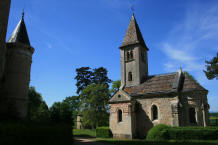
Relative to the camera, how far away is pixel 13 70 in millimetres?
16516

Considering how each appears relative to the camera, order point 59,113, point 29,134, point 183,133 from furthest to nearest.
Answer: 1. point 59,113
2. point 183,133
3. point 29,134

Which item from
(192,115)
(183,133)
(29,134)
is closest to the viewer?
(29,134)

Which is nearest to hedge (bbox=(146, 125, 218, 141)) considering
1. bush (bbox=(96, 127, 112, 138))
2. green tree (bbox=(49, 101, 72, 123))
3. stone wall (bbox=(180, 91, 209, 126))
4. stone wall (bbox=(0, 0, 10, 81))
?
stone wall (bbox=(180, 91, 209, 126))

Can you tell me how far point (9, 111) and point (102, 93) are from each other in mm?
19009

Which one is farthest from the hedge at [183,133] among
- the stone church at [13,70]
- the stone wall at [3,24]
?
the stone wall at [3,24]

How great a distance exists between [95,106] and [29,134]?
77.0 feet

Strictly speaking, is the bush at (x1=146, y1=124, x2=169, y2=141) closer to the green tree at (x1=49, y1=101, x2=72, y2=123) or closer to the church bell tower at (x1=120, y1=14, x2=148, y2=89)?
the church bell tower at (x1=120, y1=14, x2=148, y2=89)

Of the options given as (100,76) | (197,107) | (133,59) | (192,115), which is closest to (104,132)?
(192,115)

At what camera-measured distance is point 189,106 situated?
21.9 m

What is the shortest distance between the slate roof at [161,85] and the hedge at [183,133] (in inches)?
201

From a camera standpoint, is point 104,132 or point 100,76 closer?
point 104,132

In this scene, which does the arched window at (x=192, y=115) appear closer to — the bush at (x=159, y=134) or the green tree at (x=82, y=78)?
the bush at (x=159, y=134)

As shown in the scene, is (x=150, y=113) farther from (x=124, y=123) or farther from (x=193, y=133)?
(x=193, y=133)

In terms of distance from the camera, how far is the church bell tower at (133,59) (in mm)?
28458
